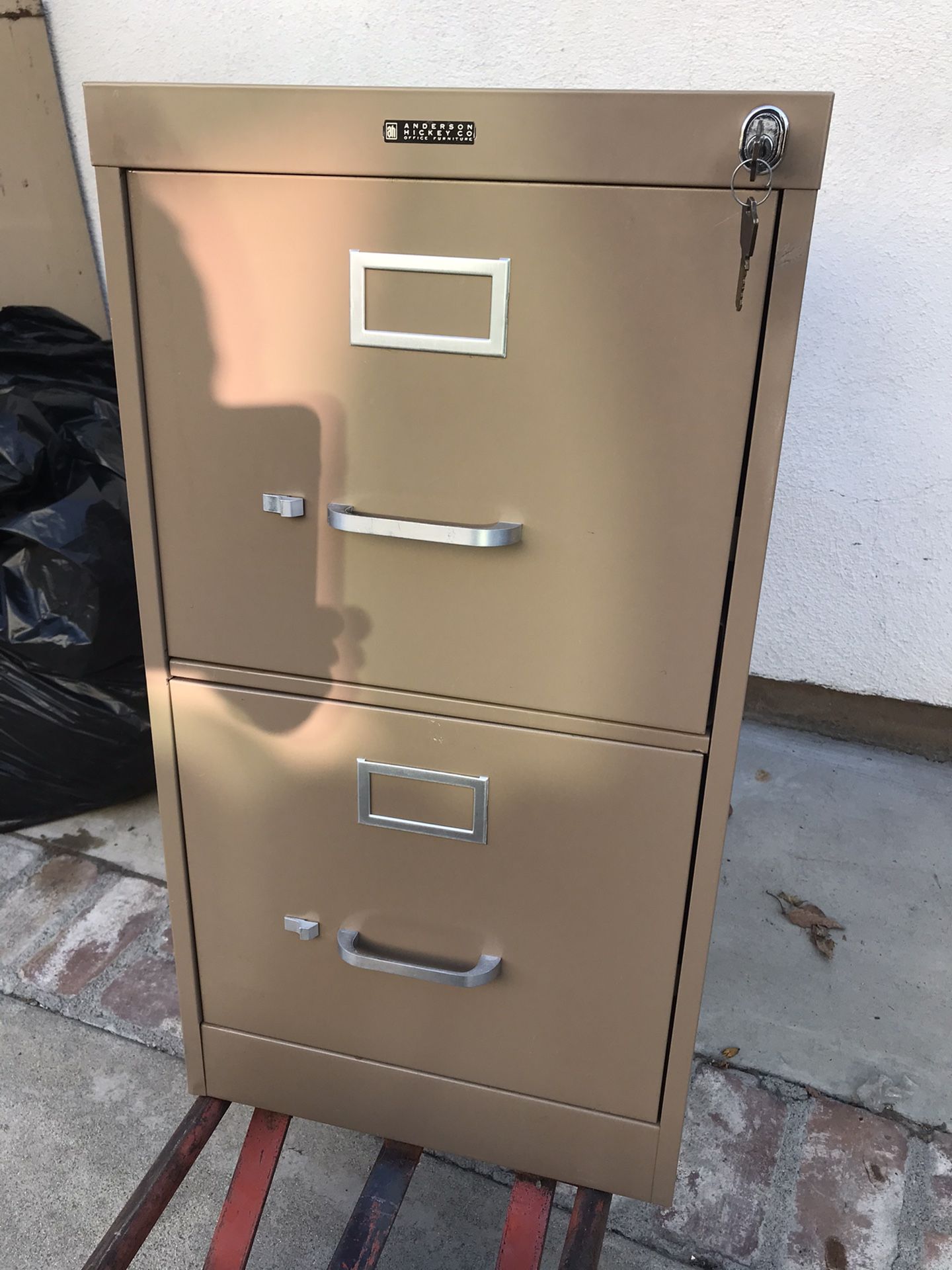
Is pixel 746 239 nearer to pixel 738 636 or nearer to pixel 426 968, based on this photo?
pixel 738 636

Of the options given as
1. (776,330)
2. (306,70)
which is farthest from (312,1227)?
(306,70)

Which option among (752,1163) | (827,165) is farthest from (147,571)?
(827,165)

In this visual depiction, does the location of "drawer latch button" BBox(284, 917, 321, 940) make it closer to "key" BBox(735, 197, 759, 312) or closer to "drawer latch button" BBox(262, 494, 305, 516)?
"drawer latch button" BBox(262, 494, 305, 516)

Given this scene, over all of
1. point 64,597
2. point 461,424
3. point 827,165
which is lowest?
point 64,597

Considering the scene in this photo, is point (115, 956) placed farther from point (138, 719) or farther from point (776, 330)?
point (776, 330)

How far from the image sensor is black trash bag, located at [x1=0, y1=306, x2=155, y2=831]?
1671mm

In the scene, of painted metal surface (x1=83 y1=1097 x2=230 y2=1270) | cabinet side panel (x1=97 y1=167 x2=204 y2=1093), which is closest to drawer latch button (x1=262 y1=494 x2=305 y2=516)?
cabinet side panel (x1=97 y1=167 x2=204 y2=1093)

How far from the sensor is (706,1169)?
4.31 ft

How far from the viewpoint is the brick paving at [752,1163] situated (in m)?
1.22

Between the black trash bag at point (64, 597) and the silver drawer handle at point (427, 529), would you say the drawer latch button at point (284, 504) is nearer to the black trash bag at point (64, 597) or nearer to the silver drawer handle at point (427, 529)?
the silver drawer handle at point (427, 529)

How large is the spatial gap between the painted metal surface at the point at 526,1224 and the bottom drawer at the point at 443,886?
13 cm

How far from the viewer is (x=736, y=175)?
705 millimetres

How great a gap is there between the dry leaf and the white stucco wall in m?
0.65

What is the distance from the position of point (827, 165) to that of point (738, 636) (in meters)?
1.40
